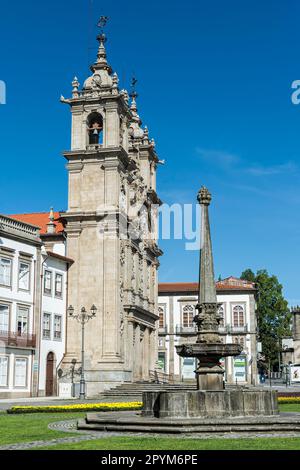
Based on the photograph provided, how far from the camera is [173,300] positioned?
250 feet

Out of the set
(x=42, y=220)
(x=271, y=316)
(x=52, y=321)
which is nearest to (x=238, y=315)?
(x=271, y=316)

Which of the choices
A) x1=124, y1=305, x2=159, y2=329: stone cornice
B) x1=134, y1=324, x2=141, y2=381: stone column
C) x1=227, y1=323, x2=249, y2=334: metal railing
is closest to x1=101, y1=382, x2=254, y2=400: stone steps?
x1=124, y1=305, x2=159, y2=329: stone cornice

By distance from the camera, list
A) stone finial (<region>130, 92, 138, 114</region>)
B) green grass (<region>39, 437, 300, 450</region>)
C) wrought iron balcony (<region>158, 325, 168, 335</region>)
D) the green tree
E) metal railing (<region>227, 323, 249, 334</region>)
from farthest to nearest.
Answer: the green tree → wrought iron balcony (<region>158, 325, 168, 335</region>) → metal railing (<region>227, 323, 249, 334</region>) → stone finial (<region>130, 92, 138, 114</region>) → green grass (<region>39, 437, 300, 450</region>)

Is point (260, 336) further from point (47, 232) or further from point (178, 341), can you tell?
point (47, 232)

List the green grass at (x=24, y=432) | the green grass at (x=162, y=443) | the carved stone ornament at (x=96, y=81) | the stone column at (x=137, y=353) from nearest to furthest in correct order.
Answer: the green grass at (x=162, y=443)
the green grass at (x=24, y=432)
the carved stone ornament at (x=96, y=81)
the stone column at (x=137, y=353)

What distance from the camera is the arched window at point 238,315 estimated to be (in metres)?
74.5

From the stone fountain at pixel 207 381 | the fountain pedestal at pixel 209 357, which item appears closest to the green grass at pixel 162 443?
the stone fountain at pixel 207 381

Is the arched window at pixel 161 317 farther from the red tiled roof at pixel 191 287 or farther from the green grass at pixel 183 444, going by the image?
the green grass at pixel 183 444

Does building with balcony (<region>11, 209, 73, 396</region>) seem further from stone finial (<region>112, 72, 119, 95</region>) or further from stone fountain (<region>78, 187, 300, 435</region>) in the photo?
stone fountain (<region>78, 187, 300, 435</region>)

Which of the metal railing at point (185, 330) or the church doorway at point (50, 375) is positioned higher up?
the metal railing at point (185, 330)

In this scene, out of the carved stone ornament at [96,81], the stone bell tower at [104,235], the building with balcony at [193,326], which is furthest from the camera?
the building with balcony at [193,326]

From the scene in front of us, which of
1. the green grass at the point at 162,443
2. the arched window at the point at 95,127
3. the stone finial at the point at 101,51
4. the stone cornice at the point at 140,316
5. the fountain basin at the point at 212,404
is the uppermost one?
the stone finial at the point at 101,51

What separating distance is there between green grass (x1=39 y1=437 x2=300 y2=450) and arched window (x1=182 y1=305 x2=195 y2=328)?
6184 cm

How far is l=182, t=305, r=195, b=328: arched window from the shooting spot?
7544cm
